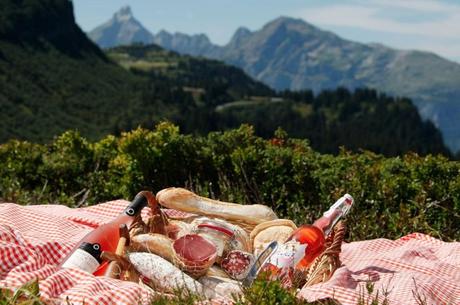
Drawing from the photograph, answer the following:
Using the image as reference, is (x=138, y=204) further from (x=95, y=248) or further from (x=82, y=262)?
(x=82, y=262)

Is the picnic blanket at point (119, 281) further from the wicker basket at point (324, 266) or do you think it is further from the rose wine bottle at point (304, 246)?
the rose wine bottle at point (304, 246)

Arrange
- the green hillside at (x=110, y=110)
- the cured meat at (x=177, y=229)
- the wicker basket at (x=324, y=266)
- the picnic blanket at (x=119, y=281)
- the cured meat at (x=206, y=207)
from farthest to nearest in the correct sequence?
the green hillside at (x=110, y=110) → the cured meat at (x=206, y=207) → the cured meat at (x=177, y=229) → the wicker basket at (x=324, y=266) → the picnic blanket at (x=119, y=281)

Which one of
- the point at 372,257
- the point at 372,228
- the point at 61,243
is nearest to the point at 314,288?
the point at 372,257

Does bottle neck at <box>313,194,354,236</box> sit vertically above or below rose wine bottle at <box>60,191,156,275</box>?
above

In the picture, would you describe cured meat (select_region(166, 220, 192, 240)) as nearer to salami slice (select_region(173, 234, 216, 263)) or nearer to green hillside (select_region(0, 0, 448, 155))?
salami slice (select_region(173, 234, 216, 263))

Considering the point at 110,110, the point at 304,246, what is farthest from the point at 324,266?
the point at 110,110

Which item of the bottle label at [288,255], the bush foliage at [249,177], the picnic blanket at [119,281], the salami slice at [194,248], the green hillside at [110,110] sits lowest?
the green hillside at [110,110]

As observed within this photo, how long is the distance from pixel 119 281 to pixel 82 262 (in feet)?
1.20

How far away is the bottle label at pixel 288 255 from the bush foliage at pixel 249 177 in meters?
3.12

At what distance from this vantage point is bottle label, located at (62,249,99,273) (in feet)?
15.6

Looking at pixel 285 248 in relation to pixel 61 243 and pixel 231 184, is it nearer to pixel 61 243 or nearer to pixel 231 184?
pixel 61 243

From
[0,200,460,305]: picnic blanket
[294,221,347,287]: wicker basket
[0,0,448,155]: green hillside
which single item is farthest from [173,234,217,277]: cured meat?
[0,0,448,155]: green hillside

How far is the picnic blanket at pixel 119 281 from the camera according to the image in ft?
14.3

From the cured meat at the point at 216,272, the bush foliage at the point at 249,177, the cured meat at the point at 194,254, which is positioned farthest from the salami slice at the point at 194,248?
the bush foliage at the point at 249,177
